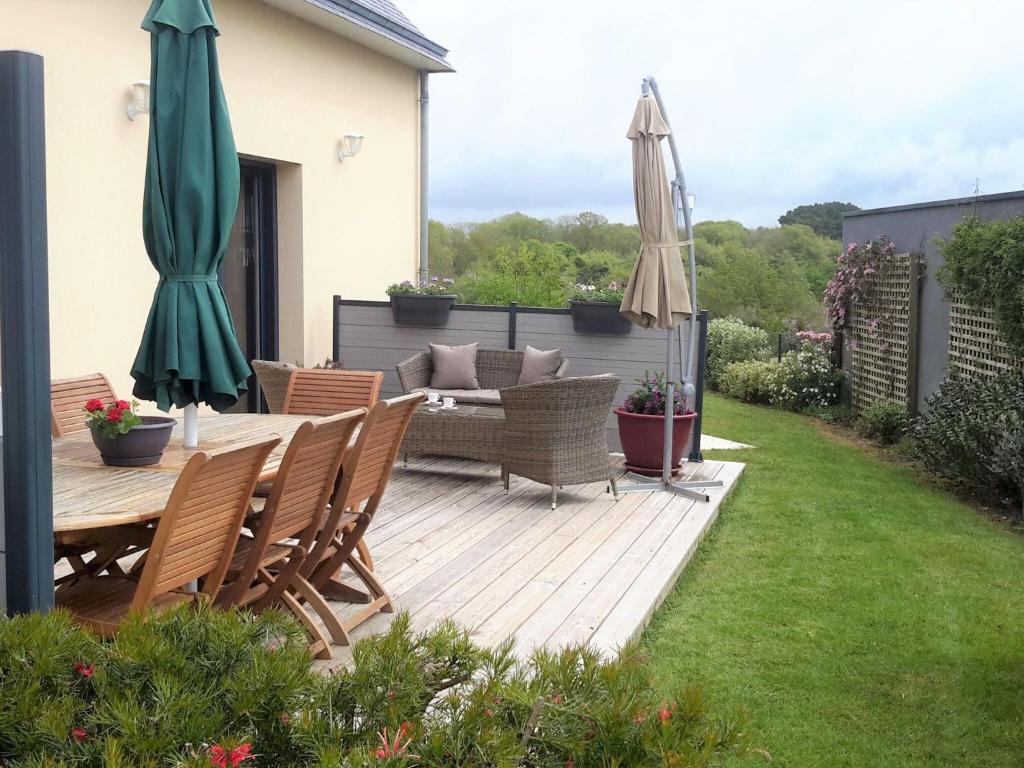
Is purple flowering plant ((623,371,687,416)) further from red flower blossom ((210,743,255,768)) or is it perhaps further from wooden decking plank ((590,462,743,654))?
red flower blossom ((210,743,255,768))

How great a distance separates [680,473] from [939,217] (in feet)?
14.3

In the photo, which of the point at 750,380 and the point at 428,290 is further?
the point at 750,380

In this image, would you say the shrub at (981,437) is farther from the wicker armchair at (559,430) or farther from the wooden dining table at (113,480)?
the wooden dining table at (113,480)

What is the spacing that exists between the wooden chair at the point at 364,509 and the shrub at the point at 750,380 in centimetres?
977

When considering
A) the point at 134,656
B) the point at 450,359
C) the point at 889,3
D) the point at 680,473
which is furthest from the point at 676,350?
the point at 889,3

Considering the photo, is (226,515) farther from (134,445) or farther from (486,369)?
(486,369)

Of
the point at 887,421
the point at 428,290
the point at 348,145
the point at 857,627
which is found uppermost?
the point at 348,145

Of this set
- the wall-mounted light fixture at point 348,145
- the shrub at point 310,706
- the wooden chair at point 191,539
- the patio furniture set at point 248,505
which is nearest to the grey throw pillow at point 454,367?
the patio furniture set at point 248,505

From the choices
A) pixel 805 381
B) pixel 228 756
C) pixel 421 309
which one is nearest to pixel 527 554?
pixel 421 309

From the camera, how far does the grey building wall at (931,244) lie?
9117mm

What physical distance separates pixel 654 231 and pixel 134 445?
404 centimetres

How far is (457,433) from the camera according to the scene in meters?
6.93

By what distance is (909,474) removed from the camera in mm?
8555

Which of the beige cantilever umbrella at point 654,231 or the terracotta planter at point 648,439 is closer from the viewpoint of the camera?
the beige cantilever umbrella at point 654,231
